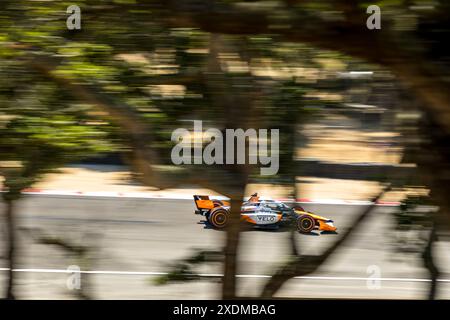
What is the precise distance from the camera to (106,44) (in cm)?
469

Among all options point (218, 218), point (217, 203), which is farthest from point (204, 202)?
point (218, 218)

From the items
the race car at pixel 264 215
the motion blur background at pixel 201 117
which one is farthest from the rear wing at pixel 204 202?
the motion blur background at pixel 201 117

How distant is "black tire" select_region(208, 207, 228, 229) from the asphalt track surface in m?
0.10

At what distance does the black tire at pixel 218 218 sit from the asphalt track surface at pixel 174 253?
0.10 metres

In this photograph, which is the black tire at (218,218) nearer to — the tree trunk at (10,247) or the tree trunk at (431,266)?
the tree trunk at (431,266)

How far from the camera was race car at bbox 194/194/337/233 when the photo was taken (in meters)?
5.22

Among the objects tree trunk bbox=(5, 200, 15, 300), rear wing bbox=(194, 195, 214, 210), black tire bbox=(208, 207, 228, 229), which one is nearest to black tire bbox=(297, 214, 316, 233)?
black tire bbox=(208, 207, 228, 229)

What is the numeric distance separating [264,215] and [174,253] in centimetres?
292

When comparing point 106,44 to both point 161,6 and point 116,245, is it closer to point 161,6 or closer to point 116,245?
point 161,6

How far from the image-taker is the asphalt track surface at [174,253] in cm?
569

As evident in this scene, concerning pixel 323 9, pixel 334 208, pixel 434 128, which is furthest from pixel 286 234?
pixel 323 9

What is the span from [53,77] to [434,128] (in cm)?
247

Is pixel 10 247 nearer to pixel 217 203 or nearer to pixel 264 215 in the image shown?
pixel 217 203

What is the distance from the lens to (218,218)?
5406 millimetres
